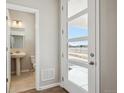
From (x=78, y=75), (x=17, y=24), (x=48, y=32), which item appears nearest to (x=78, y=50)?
(x=78, y=75)

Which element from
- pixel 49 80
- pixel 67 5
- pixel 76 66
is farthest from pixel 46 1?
pixel 49 80

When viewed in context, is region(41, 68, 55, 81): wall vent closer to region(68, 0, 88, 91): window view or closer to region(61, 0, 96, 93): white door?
region(61, 0, 96, 93): white door

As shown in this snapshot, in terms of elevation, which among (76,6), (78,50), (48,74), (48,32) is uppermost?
(76,6)

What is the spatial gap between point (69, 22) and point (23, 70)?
138 inches

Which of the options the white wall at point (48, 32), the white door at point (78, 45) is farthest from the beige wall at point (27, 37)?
the white door at point (78, 45)

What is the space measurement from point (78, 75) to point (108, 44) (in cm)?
94

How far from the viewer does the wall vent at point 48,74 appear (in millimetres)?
3177

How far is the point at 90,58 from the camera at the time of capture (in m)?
2.01

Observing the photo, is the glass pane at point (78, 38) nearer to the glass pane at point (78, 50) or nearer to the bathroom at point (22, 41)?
the glass pane at point (78, 50)

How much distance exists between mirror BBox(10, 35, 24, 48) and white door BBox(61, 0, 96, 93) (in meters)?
2.87

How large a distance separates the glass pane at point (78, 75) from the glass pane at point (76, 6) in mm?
1209

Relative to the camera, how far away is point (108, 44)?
6.31 ft

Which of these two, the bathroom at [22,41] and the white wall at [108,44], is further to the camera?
the bathroom at [22,41]

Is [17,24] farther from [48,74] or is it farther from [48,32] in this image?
[48,74]
